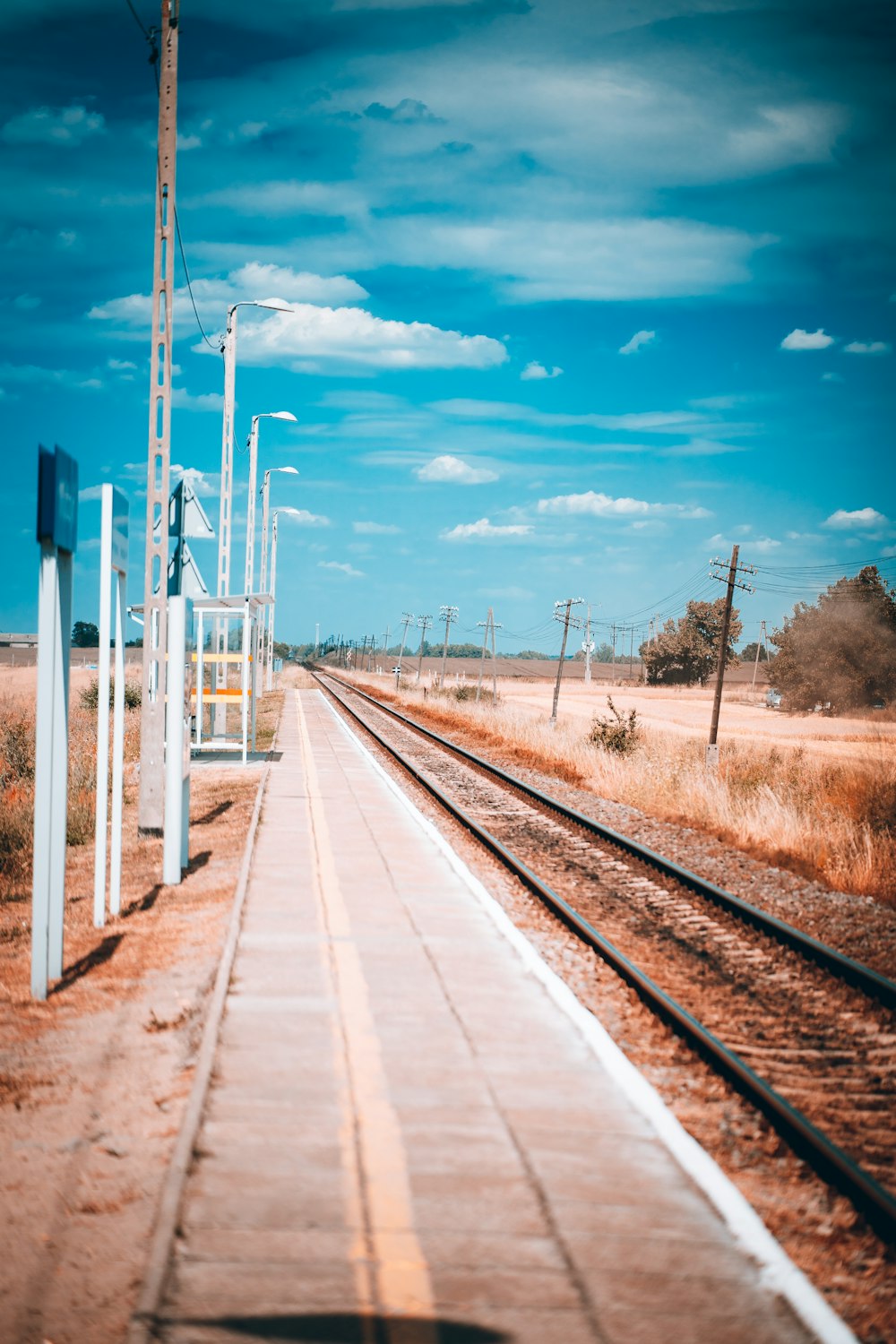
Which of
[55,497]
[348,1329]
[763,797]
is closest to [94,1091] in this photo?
[348,1329]

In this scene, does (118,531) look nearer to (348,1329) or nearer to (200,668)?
(348,1329)

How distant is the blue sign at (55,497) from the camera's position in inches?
218

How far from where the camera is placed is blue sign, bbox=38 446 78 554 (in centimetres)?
554

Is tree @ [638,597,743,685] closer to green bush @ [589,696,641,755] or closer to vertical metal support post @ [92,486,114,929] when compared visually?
green bush @ [589,696,641,755]

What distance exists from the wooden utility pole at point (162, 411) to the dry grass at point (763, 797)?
282 inches

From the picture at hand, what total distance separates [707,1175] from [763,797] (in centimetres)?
1193

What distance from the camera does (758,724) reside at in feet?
189

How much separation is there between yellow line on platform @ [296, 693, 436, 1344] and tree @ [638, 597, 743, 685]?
112 metres

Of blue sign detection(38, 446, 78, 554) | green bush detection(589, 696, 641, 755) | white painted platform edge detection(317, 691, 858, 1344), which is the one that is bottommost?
white painted platform edge detection(317, 691, 858, 1344)

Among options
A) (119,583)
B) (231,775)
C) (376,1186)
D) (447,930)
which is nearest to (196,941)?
(447,930)

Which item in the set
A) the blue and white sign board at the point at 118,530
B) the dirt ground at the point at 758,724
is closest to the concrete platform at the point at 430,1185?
the blue and white sign board at the point at 118,530

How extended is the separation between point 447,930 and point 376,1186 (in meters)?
3.81

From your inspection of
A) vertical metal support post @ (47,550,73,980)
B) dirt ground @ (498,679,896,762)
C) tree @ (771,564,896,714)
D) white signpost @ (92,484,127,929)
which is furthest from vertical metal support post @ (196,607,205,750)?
tree @ (771,564,896,714)

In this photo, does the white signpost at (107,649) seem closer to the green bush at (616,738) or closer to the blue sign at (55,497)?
the blue sign at (55,497)
